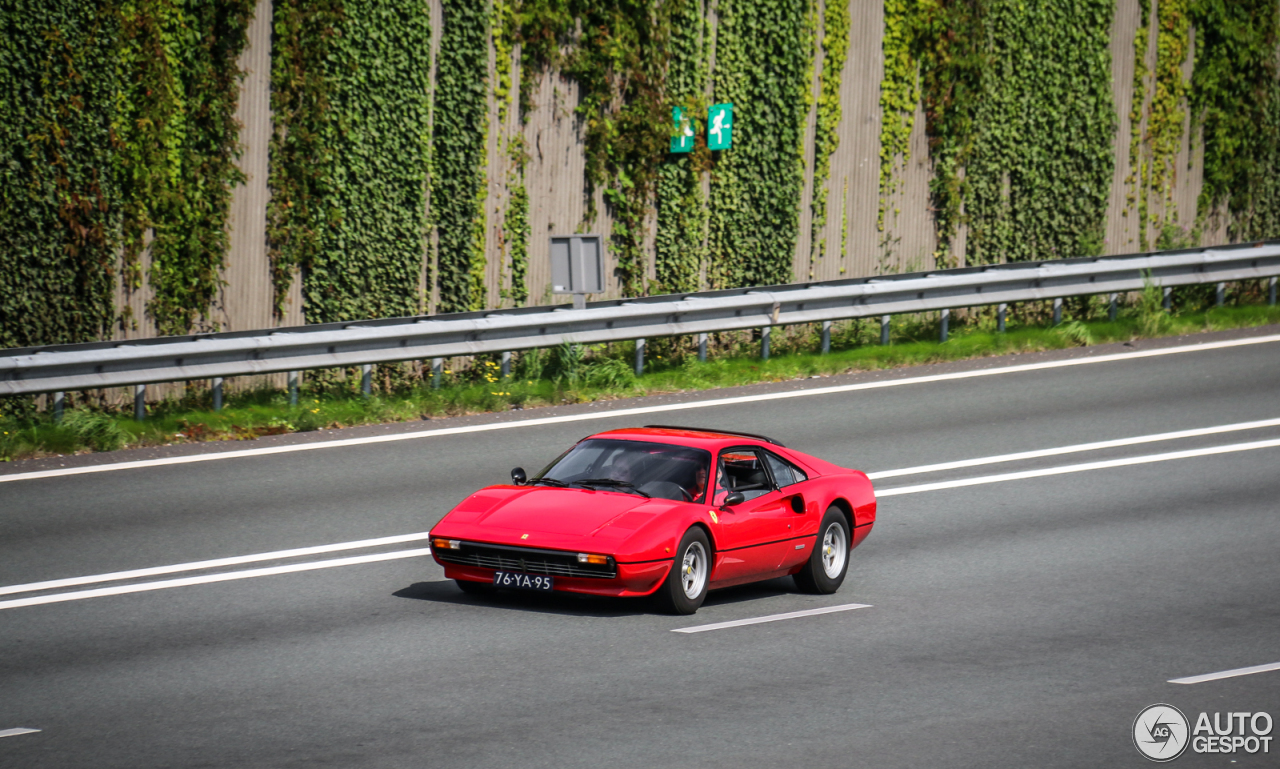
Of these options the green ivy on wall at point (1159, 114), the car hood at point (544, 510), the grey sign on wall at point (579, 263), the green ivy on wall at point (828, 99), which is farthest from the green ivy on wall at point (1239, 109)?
the car hood at point (544, 510)

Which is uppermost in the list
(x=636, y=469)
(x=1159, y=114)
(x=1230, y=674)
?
(x=1159, y=114)

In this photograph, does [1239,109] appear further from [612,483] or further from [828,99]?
[612,483]

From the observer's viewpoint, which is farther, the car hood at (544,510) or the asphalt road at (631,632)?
the car hood at (544,510)

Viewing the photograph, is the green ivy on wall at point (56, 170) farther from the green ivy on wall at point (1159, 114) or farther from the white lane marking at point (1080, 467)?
the green ivy on wall at point (1159, 114)

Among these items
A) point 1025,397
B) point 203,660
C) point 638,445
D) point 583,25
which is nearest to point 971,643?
point 638,445

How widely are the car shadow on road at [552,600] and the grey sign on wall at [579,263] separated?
818 cm

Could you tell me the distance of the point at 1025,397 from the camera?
61.1 ft

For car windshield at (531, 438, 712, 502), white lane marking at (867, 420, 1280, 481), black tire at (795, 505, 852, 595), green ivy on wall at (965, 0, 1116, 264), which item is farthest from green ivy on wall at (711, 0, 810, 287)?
car windshield at (531, 438, 712, 502)

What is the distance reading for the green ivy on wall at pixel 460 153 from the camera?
20016 mm

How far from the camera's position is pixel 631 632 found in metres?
9.80

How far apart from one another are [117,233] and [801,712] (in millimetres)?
12666

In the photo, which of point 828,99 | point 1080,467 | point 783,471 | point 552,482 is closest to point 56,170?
point 552,482

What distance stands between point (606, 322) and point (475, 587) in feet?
30.5

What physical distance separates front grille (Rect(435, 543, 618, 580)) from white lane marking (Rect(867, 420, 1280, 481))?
5.78 meters
